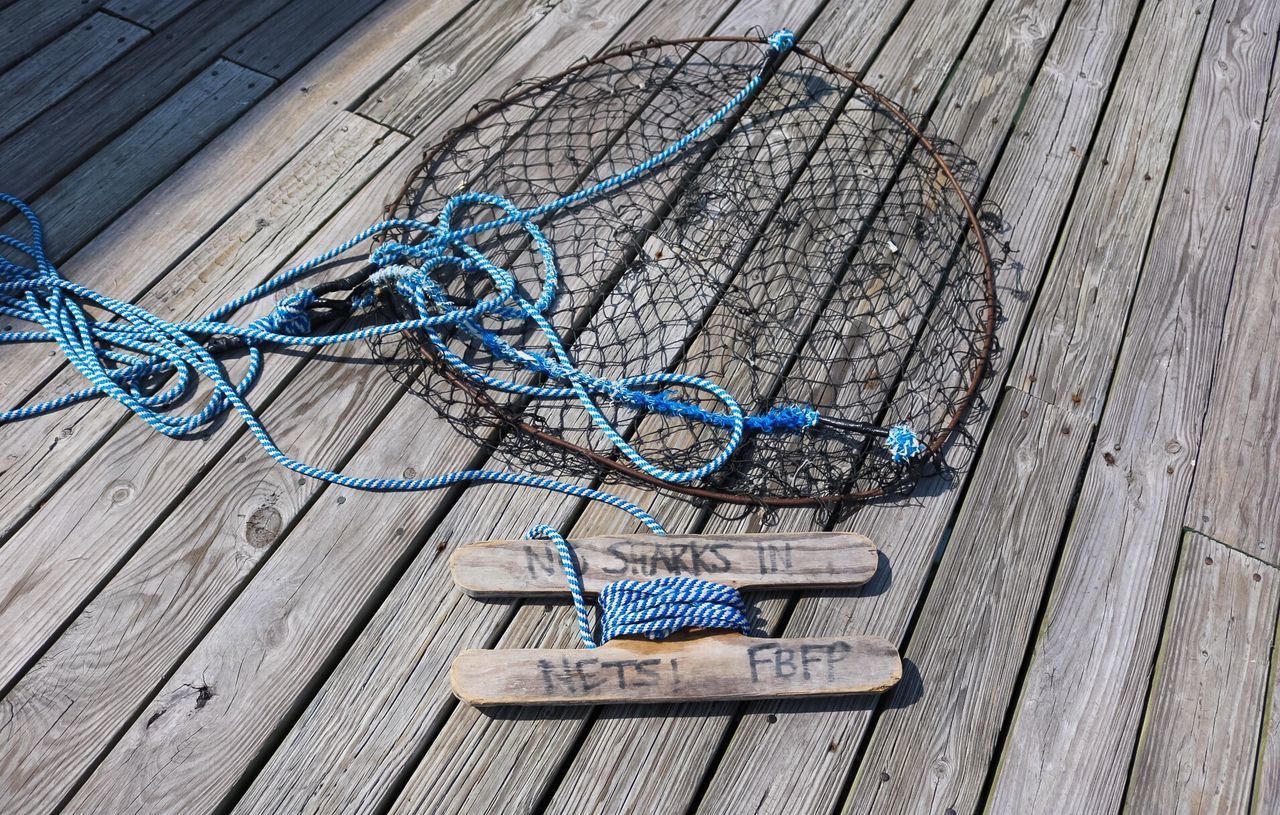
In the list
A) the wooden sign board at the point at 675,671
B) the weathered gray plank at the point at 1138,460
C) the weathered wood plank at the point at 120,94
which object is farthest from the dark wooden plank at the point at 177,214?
the weathered gray plank at the point at 1138,460

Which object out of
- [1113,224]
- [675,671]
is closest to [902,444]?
[675,671]

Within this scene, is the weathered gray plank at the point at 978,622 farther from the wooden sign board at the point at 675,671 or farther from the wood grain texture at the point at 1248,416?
the wood grain texture at the point at 1248,416

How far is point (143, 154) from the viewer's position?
2.67 meters

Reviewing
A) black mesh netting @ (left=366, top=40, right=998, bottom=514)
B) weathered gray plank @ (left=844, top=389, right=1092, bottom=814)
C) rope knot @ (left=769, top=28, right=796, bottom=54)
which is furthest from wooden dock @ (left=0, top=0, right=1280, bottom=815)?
rope knot @ (left=769, top=28, right=796, bottom=54)

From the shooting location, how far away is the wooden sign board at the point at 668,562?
199cm

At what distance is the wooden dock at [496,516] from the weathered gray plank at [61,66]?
Result: 1 centimetres

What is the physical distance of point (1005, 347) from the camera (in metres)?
2.53

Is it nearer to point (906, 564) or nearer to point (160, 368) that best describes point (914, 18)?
point (906, 564)

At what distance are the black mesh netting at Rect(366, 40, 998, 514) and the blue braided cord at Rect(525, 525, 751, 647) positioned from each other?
30cm

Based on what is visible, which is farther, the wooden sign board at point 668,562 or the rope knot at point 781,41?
the rope knot at point 781,41

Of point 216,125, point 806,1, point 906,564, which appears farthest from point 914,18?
point 216,125

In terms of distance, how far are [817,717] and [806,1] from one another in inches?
100.0

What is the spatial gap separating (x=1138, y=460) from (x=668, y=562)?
127 cm

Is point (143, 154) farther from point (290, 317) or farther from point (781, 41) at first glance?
point (781, 41)
